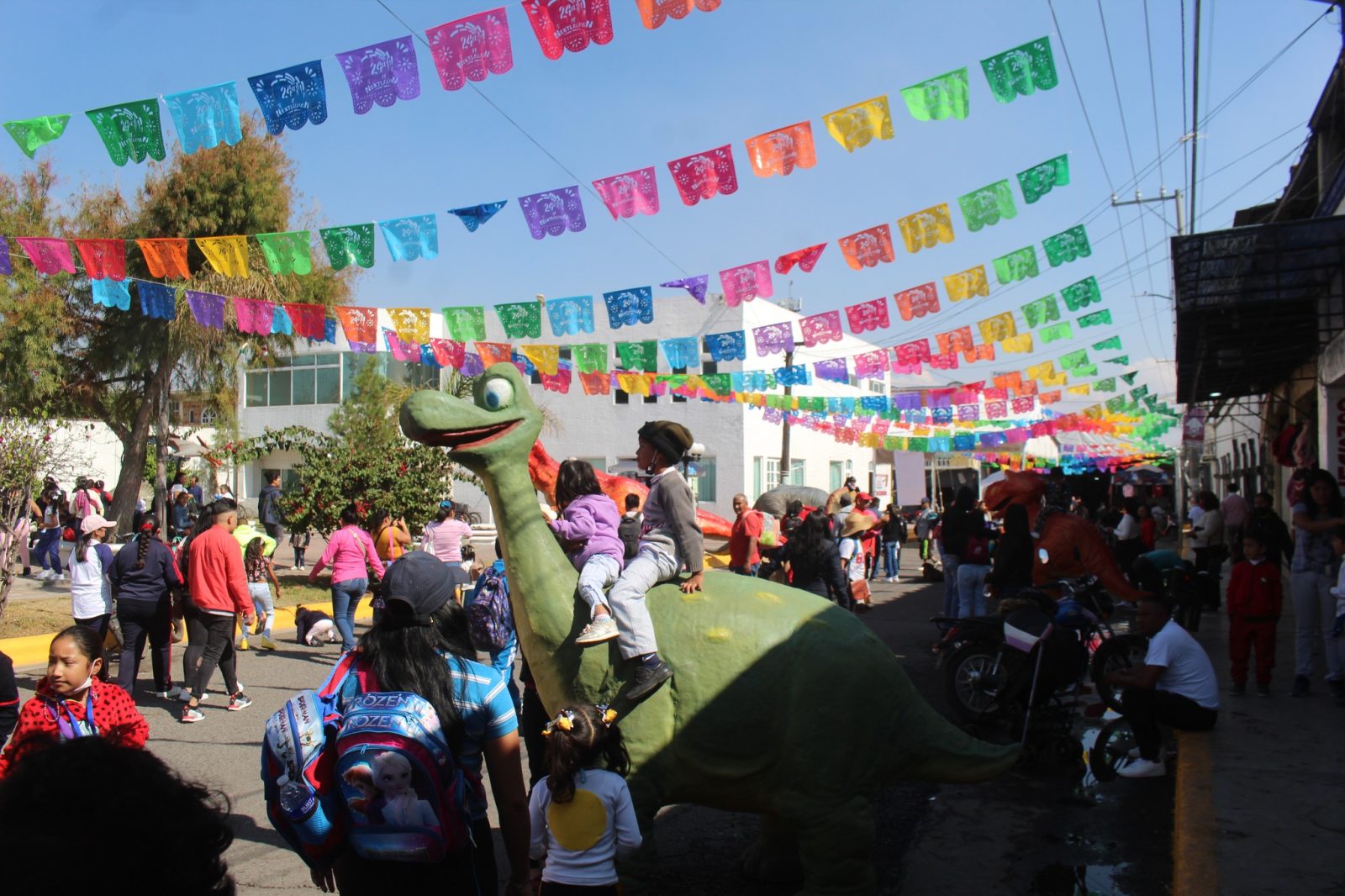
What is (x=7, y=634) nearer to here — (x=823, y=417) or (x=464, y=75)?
(x=464, y=75)

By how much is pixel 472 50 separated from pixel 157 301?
685cm

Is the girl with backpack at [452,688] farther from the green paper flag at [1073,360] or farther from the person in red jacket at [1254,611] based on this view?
the green paper flag at [1073,360]

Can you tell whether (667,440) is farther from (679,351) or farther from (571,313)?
(679,351)

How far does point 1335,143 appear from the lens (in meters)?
12.4

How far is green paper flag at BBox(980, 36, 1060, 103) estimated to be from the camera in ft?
26.5

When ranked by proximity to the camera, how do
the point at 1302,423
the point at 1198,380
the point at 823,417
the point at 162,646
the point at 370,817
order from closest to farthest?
1. the point at 370,817
2. the point at 162,646
3. the point at 1302,423
4. the point at 1198,380
5. the point at 823,417

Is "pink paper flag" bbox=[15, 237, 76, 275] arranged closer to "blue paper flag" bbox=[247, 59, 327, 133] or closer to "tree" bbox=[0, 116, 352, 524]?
"blue paper flag" bbox=[247, 59, 327, 133]

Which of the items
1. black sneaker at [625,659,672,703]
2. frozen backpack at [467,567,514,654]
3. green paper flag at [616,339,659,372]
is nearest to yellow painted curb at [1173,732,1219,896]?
black sneaker at [625,659,672,703]

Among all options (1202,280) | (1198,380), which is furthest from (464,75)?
(1198,380)

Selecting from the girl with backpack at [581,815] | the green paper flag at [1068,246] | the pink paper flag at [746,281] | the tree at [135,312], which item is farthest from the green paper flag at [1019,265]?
the tree at [135,312]

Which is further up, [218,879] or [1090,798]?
[218,879]

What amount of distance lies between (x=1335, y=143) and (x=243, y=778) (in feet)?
45.4

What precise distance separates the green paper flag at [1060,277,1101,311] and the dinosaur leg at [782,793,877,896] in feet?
38.1

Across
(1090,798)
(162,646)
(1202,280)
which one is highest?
(1202,280)
